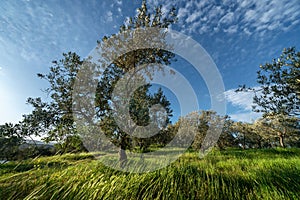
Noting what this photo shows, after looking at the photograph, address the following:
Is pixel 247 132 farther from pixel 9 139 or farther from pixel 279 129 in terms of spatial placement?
pixel 9 139

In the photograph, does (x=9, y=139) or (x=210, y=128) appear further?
(x=210, y=128)

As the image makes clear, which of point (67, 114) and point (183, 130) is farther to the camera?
point (183, 130)

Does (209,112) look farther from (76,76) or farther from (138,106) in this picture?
(76,76)

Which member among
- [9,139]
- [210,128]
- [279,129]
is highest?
[279,129]

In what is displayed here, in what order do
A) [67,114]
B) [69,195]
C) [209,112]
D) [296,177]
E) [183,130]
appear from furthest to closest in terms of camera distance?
[183,130], [209,112], [67,114], [296,177], [69,195]

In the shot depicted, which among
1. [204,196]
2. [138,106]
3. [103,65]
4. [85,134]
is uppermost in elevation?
[103,65]

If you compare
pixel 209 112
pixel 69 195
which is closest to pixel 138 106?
pixel 69 195

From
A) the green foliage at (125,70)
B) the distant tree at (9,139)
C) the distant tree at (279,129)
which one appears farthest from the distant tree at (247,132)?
the distant tree at (9,139)

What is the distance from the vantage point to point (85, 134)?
8789mm

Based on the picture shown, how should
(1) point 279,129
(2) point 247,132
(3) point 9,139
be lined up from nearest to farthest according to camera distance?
(3) point 9,139
(1) point 279,129
(2) point 247,132

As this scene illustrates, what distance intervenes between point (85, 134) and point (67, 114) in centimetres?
169

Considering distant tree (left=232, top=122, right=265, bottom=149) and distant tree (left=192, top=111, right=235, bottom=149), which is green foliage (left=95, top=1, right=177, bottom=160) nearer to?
distant tree (left=192, top=111, right=235, bottom=149)

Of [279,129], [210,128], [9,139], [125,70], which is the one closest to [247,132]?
[279,129]

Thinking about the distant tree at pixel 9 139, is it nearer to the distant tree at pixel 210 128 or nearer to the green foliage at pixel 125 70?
the green foliage at pixel 125 70
